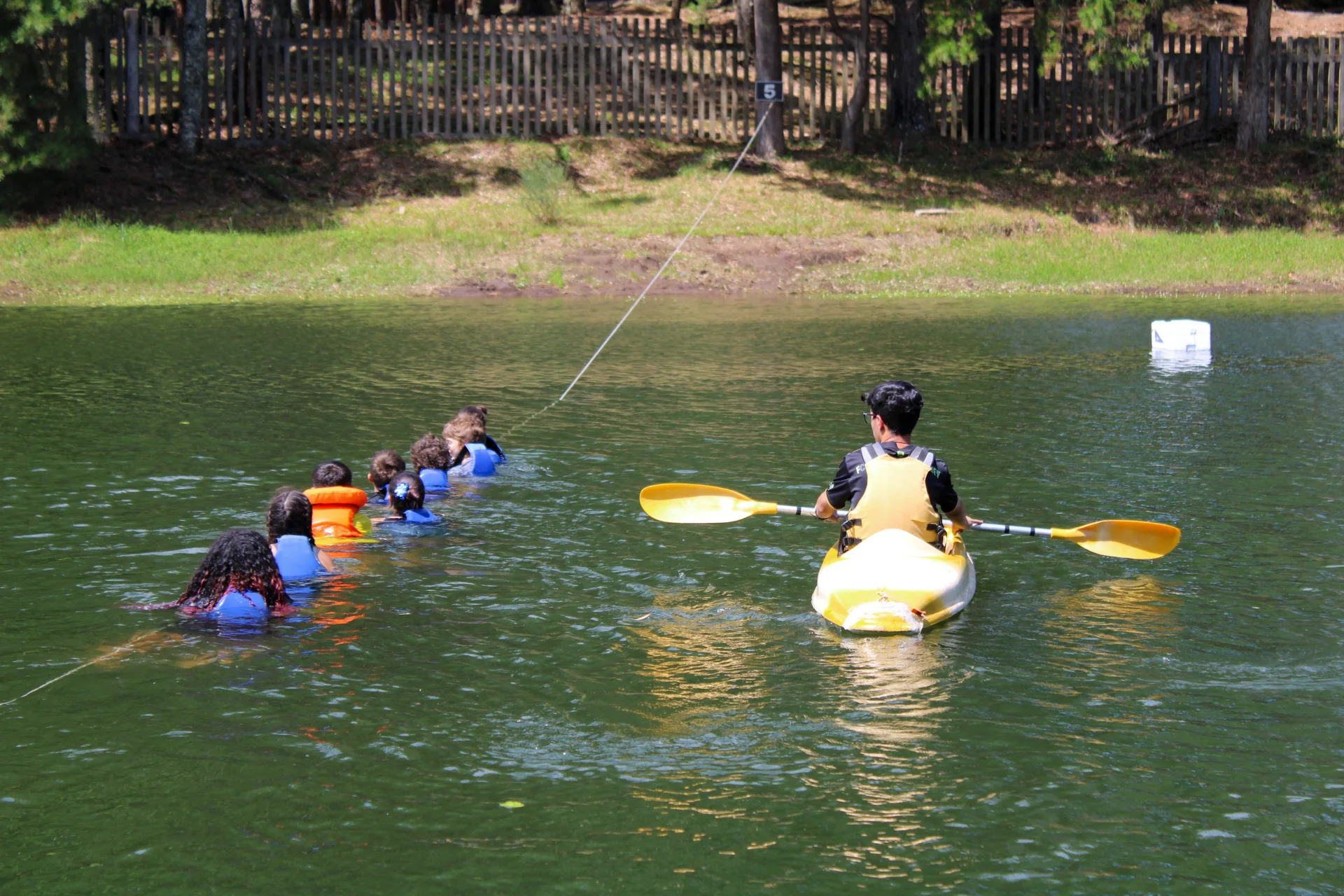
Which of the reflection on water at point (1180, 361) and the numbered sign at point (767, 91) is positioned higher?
the numbered sign at point (767, 91)

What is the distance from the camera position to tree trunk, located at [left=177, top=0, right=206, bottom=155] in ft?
98.1

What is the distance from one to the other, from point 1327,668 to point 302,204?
24.6 meters

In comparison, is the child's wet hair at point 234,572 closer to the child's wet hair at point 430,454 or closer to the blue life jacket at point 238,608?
the blue life jacket at point 238,608

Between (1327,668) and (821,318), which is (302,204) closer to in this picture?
(821,318)

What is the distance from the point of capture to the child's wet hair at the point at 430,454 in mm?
12703

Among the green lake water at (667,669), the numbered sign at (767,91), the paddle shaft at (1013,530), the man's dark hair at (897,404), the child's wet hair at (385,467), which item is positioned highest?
the numbered sign at (767,91)

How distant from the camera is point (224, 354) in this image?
63.4 ft

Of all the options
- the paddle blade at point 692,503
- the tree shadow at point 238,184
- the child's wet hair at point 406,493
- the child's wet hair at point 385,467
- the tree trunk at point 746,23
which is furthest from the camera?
the tree trunk at point 746,23

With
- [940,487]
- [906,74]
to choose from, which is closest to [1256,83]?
[906,74]

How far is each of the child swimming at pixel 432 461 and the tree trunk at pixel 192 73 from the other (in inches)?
801

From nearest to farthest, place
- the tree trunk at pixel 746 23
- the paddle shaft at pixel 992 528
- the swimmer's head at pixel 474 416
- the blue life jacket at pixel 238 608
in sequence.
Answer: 1. the blue life jacket at pixel 238 608
2. the paddle shaft at pixel 992 528
3. the swimmer's head at pixel 474 416
4. the tree trunk at pixel 746 23

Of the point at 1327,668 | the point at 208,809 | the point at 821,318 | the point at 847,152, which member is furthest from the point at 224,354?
the point at 847,152

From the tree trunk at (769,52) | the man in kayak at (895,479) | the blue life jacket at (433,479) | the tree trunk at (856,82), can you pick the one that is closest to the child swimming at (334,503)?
the blue life jacket at (433,479)

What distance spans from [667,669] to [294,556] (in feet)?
9.72
